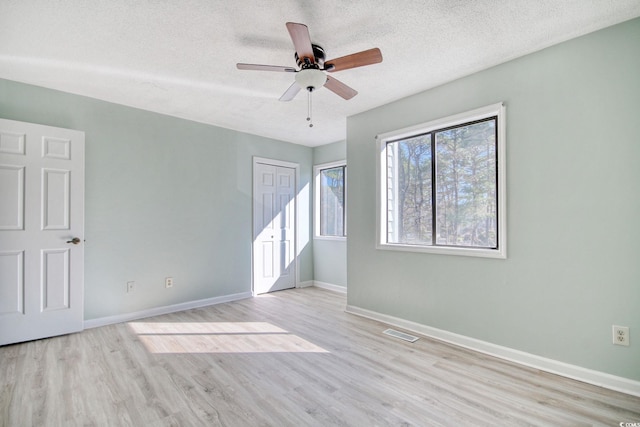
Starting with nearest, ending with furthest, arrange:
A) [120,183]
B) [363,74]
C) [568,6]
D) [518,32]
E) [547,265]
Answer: [568,6], [518,32], [547,265], [363,74], [120,183]

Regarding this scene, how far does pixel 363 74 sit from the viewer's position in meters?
2.87

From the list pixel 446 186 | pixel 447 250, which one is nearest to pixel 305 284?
pixel 447 250

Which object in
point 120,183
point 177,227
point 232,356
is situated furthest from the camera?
point 177,227

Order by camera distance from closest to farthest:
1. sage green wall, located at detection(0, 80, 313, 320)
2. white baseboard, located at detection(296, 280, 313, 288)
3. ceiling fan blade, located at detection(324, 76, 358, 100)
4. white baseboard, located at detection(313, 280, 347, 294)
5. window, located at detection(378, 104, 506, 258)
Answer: ceiling fan blade, located at detection(324, 76, 358, 100) < window, located at detection(378, 104, 506, 258) < sage green wall, located at detection(0, 80, 313, 320) < white baseboard, located at detection(313, 280, 347, 294) < white baseboard, located at detection(296, 280, 313, 288)

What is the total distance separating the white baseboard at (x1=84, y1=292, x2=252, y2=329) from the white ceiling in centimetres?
254

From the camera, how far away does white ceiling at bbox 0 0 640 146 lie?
201 cm

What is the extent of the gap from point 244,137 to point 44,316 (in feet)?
10.6

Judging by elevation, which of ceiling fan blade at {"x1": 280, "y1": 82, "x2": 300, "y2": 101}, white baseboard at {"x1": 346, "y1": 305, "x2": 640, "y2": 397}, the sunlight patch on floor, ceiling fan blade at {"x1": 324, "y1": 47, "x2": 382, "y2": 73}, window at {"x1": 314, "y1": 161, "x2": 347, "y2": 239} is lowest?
the sunlight patch on floor

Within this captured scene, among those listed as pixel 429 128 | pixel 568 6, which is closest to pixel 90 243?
pixel 429 128

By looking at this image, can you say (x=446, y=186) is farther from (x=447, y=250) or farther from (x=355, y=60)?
(x=355, y=60)

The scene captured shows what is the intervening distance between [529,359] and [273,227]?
3.76 meters

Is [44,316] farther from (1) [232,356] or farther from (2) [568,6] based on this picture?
(2) [568,6]

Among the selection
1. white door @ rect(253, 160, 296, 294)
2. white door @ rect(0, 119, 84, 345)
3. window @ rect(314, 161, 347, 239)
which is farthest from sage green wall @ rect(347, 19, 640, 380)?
white door @ rect(0, 119, 84, 345)

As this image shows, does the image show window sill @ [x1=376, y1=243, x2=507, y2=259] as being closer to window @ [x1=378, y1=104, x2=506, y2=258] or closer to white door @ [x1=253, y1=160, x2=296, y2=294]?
window @ [x1=378, y1=104, x2=506, y2=258]
